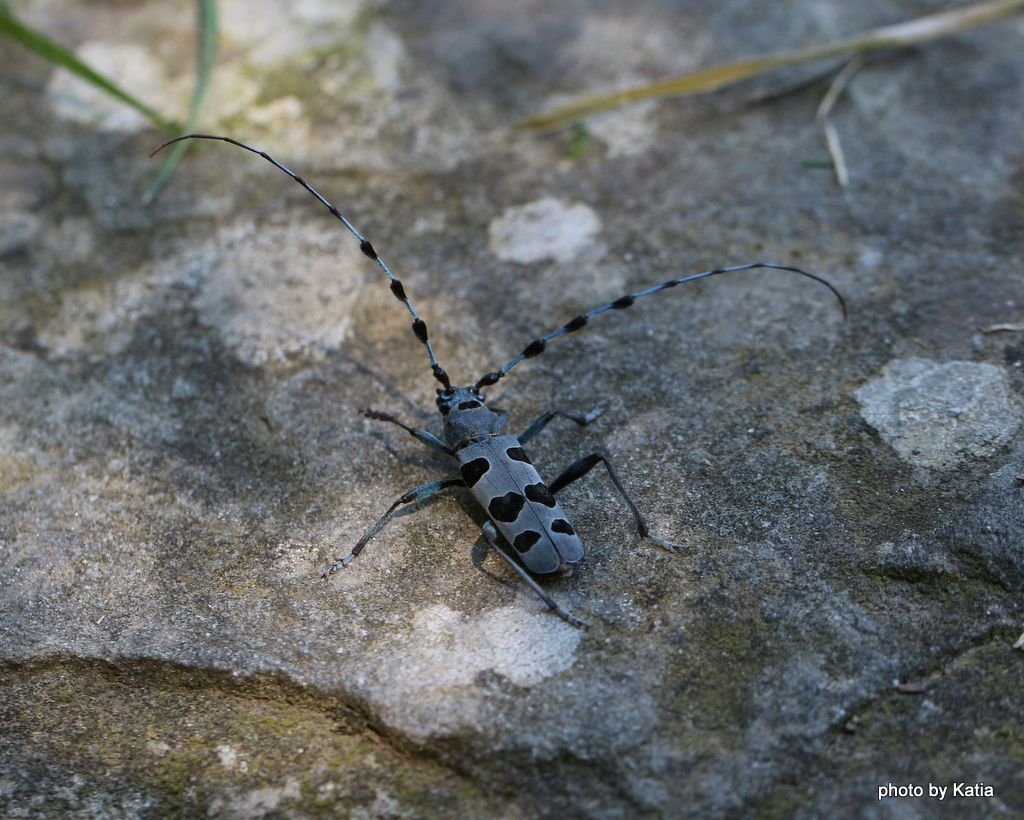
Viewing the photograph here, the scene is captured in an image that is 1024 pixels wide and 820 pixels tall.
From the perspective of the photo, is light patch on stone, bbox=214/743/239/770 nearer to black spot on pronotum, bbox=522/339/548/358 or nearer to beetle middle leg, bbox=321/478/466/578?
beetle middle leg, bbox=321/478/466/578

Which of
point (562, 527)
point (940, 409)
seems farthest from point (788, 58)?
point (562, 527)

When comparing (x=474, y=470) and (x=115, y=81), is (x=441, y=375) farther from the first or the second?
(x=115, y=81)

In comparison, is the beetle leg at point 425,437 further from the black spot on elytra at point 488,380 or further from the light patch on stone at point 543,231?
the light patch on stone at point 543,231

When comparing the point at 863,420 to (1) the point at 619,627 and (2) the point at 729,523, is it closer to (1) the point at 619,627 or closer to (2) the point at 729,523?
(2) the point at 729,523

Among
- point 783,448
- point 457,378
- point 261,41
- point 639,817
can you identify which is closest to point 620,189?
point 457,378

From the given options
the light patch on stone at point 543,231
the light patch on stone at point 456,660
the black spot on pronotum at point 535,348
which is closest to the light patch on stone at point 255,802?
the light patch on stone at point 456,660
